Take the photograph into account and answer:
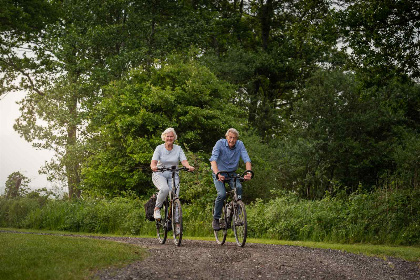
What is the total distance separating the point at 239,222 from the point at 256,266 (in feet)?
7.08

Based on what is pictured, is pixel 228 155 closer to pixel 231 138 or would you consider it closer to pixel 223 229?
pixel 231 138

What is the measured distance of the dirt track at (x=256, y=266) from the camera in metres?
6.09

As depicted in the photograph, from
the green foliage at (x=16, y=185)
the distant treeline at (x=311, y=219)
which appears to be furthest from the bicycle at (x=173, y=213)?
the green foliage at (x=16, y=185)

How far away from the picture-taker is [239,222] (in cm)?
893

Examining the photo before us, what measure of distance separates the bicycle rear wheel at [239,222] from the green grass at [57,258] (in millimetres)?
2058

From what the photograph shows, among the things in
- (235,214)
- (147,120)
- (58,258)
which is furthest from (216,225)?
(147,120)

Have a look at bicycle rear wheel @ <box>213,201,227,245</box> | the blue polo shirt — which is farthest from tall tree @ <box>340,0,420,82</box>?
bicycle rear wheel @ <box>213,201,227,245</box>

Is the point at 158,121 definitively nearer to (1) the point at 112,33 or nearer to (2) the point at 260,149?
(2) the point at 260,149

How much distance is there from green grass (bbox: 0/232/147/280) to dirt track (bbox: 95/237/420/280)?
29 cm

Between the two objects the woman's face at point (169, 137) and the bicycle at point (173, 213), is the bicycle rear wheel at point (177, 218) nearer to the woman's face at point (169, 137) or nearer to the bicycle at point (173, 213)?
the bicycle at point (173, 213)

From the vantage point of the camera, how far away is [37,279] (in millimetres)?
5312

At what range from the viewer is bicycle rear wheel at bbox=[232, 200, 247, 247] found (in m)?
8.77

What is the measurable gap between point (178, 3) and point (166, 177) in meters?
20.7

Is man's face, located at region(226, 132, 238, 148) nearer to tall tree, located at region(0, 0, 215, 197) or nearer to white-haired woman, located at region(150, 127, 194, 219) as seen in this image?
white-haired woman, located at region(150, 127, 194, 219)
